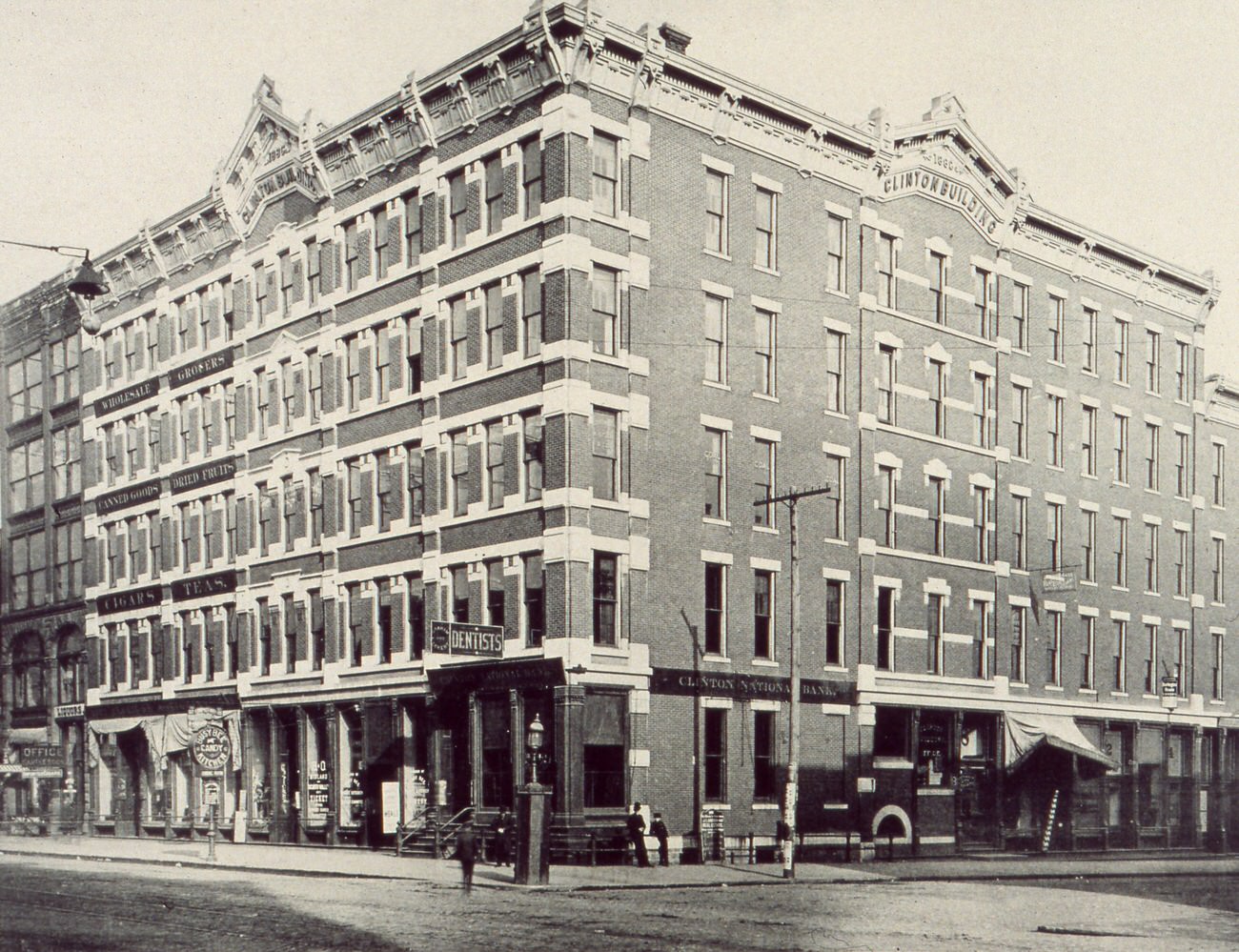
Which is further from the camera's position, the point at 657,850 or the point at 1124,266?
the point at 1124,266

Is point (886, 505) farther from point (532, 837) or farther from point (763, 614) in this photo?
point (532, 837)

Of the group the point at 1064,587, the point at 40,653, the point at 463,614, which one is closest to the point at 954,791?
the point at 1064,587

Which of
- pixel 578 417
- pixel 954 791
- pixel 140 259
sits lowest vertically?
pixel 954 791

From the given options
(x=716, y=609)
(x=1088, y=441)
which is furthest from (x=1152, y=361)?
Result: (x=716, y=609)

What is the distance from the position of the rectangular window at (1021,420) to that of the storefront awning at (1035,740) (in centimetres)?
826

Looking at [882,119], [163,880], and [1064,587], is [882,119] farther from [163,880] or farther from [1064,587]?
[163,880]

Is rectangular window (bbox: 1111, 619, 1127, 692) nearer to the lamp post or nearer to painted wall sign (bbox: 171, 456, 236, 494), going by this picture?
the lamp post

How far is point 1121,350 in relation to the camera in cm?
5134

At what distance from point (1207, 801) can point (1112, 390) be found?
14862mm

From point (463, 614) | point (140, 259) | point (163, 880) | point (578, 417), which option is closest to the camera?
point (163, 880)

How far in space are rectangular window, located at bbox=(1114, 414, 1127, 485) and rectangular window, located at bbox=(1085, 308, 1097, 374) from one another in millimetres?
2174

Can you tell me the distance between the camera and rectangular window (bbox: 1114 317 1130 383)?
168ft

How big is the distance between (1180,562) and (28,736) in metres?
41.7

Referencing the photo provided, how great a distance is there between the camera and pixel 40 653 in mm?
54625
